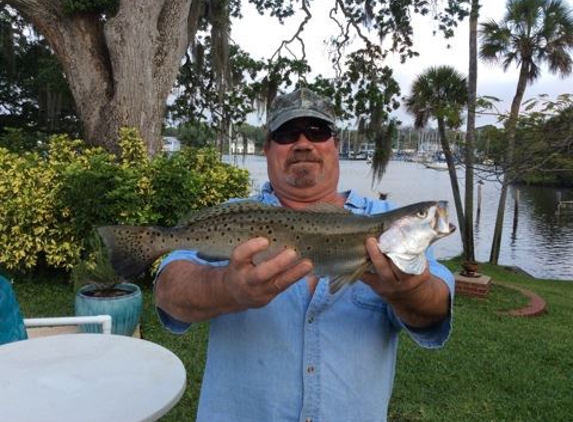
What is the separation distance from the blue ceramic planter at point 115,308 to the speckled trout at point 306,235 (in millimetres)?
3974

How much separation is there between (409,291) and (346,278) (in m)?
0.22

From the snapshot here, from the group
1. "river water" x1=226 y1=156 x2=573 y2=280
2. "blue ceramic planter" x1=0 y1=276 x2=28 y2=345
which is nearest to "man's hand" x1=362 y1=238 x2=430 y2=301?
"blue ceramic planter" x1=0 y1=276 x2=28 y2=345

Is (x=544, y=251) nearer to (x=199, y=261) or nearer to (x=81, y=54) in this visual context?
(x=81, y=54)

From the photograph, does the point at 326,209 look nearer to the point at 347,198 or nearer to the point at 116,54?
the point at 347,198

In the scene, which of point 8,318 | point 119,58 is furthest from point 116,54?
point 8,318

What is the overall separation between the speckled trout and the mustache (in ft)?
1.21

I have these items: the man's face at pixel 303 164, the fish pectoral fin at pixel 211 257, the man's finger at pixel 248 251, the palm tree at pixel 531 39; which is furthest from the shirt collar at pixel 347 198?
the palm tree at pixel 531 39

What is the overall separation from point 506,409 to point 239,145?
45.2ft

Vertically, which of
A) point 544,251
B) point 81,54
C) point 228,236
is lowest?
point 544,251

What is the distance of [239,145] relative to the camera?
17.7 meters

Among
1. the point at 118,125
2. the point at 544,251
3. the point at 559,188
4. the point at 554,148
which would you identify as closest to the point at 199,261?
the point at 554,148

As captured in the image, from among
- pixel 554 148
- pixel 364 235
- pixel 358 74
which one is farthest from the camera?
pixel 358 74

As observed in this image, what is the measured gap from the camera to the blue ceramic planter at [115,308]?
577 cm

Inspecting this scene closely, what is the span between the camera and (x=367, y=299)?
79.7 inches
